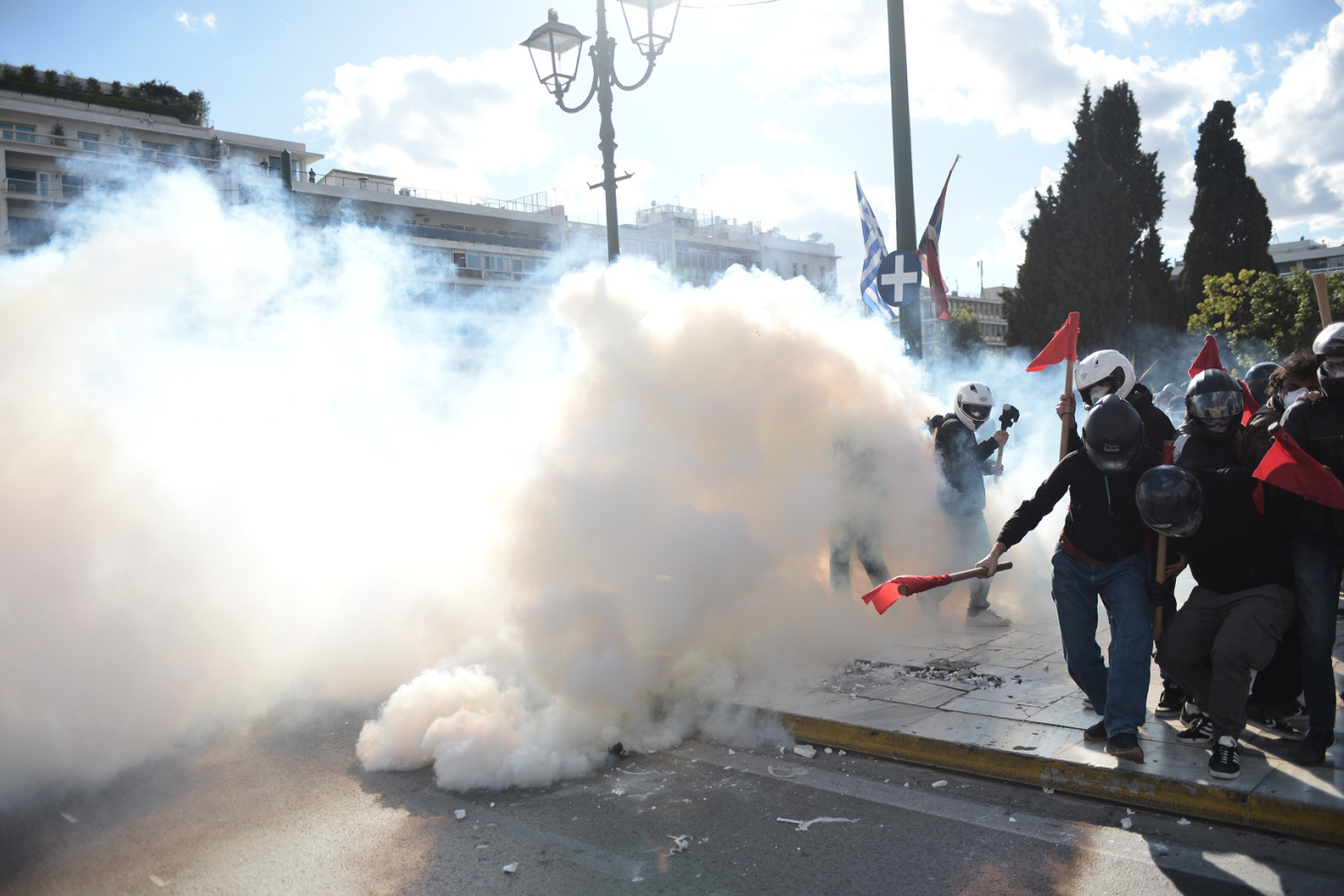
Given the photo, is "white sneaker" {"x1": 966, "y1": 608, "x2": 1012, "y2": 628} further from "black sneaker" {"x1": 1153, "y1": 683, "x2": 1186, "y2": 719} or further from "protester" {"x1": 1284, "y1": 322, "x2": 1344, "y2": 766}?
"protester" {"x1": 1284, "y1": 322, "x2": 1344, "y2": 766}

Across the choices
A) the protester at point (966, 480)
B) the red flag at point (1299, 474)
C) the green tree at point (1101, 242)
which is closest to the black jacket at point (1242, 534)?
the red flag at point (1299, 474)

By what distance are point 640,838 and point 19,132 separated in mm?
43241

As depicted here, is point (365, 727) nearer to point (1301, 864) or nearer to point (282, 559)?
point (282, 559)

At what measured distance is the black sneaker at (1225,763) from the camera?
3783 mm

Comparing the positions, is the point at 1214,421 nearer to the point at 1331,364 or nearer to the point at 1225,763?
the point at 1331,364

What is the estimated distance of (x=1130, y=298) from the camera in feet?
97.9

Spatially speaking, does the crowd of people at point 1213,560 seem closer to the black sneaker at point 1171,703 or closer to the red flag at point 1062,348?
the black sneaker at point 1171,703

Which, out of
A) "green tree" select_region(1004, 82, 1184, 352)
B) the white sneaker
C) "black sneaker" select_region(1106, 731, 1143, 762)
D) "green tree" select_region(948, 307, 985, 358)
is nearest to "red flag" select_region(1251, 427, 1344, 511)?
"black sneaker" select_region(1106, 731, 1143, 762)

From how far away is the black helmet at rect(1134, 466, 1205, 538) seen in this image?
3.80 metres

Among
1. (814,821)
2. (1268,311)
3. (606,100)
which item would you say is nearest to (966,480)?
(814,821)

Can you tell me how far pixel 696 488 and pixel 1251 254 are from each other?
32791mm

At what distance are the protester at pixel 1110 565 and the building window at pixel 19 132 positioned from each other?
3966 centimetres

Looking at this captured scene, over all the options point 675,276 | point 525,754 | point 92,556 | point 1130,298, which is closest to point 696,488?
point 675,276

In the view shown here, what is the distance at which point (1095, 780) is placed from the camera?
158 inches
